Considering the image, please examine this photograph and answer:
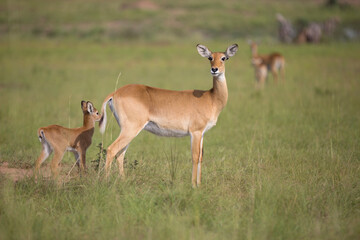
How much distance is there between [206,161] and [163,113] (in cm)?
127

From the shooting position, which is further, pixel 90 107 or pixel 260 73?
pixel 260 73

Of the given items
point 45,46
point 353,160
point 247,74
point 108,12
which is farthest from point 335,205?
point 108,12

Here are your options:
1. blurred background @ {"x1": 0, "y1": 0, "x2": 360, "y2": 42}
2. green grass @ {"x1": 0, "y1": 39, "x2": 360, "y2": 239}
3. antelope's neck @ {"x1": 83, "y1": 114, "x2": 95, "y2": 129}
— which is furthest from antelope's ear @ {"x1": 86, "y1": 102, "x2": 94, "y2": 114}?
blurred background @ {"x1": 0, "y1": 0, "x2": 360, "y2": 42}

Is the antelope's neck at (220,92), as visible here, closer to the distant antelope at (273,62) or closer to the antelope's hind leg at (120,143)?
the antelope's hind leg at (120,143)

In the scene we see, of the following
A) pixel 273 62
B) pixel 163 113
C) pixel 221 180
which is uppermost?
pixel 273 62

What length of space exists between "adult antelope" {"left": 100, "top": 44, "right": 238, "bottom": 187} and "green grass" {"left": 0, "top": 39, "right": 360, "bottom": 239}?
344 mm

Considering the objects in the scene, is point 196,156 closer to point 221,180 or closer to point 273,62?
point 221,180

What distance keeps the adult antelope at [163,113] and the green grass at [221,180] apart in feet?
1.13

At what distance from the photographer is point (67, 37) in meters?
30.9

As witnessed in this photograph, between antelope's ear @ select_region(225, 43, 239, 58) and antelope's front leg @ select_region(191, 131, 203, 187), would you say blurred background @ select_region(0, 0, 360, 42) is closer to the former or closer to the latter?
antelope's ear @ select_region(225, 43, 239, 58)

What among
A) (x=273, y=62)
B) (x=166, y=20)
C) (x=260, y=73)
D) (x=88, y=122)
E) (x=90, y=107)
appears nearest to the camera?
(x=90, y=107)

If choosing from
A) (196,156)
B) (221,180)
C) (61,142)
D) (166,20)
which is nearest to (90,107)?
(61,142)

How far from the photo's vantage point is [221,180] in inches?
223

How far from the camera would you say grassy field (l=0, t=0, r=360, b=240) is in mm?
4375
